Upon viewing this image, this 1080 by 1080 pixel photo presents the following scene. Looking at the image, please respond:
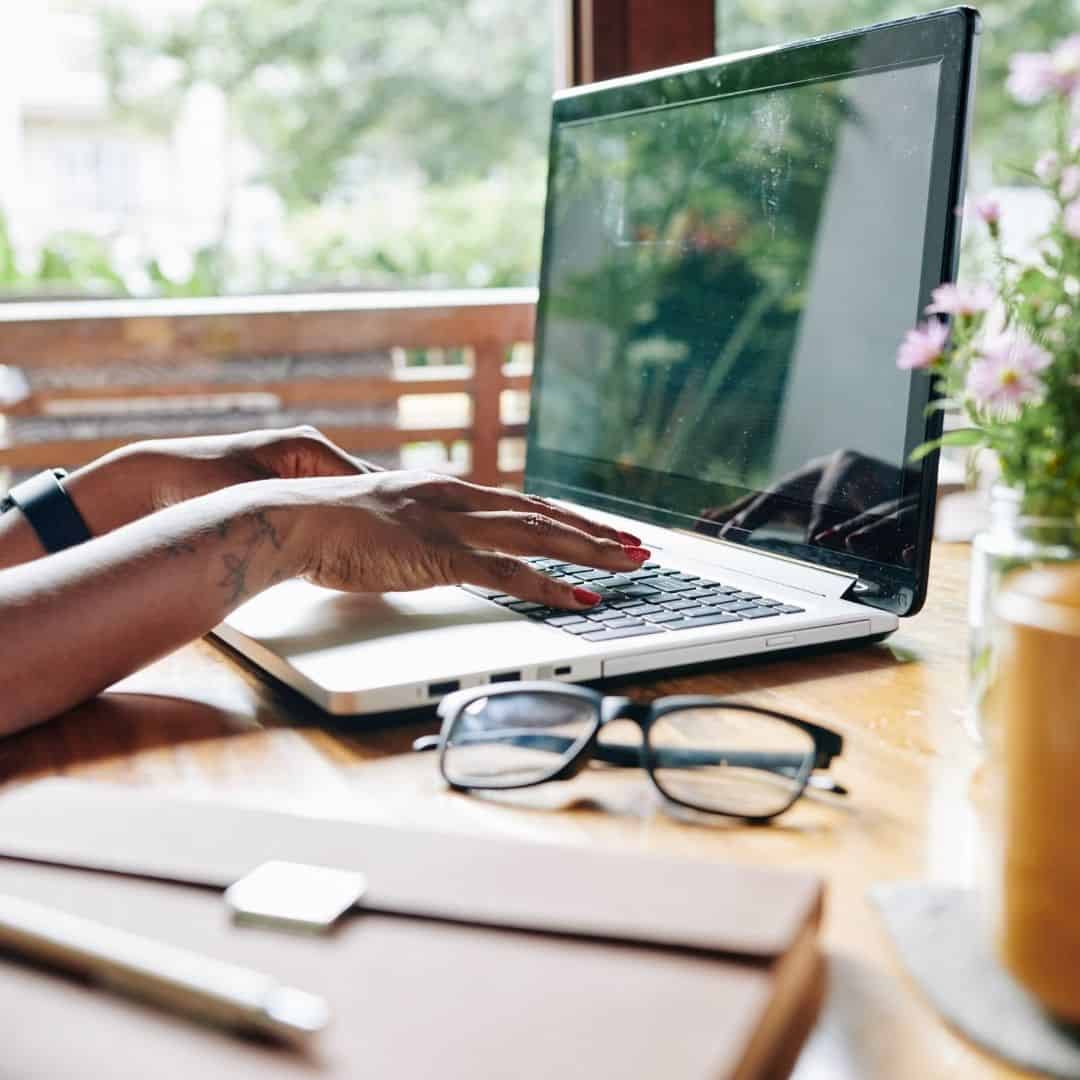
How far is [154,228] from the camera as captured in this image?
122 inches

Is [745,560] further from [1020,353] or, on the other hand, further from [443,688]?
[1020,353]

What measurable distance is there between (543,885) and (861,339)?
533 millimetres

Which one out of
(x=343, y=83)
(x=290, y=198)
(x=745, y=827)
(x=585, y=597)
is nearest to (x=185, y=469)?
(x=585, y=597)

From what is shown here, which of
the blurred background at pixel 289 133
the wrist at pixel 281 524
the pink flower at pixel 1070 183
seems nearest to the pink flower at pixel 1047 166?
the pink flower at pixel 1070 183

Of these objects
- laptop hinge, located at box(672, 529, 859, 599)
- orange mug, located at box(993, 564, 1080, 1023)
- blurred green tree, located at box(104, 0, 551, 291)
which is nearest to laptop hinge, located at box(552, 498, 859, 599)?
laptop hinge, located at box(672, 529, 859, 599)

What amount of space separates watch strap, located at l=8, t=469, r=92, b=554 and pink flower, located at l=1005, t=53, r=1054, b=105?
0.79 metres

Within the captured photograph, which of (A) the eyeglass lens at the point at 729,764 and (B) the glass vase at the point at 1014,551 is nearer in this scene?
(B) the glass vase at the point at 1014,551

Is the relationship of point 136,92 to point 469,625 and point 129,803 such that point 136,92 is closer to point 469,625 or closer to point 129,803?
point 469,625

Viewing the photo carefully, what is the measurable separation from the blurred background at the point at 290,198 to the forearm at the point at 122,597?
3.57 ft

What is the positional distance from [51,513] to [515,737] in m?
0.55

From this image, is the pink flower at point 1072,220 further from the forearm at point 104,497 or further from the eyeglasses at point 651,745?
the forearm at point 104,497

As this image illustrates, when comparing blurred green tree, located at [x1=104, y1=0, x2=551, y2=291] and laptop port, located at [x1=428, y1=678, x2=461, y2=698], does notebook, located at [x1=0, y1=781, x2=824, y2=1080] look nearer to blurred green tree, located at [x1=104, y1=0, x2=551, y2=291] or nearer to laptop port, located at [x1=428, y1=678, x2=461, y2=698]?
laptop port, located at [x1=428, y1=678, x2=461, y2=698]

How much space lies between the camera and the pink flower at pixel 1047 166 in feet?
1.75

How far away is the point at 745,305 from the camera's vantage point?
995 millimetres
